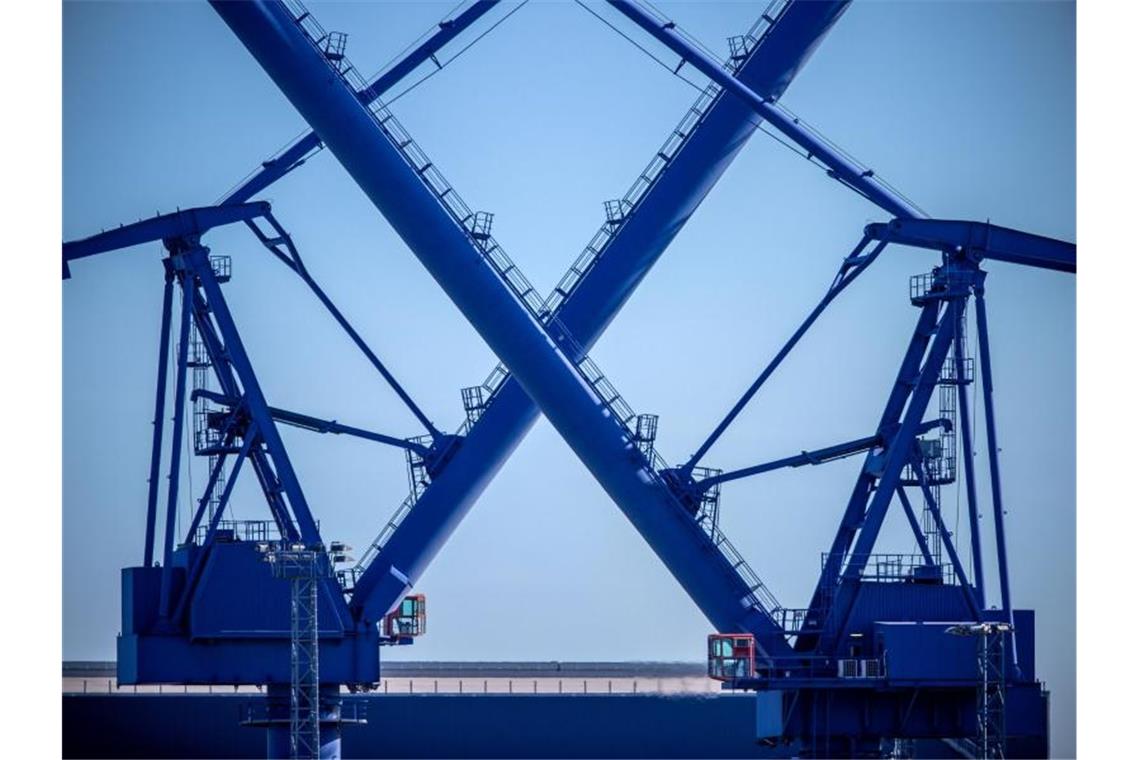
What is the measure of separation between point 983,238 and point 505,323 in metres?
9.57

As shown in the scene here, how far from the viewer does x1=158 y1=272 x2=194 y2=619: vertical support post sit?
51.3 m

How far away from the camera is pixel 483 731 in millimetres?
Result: 75312

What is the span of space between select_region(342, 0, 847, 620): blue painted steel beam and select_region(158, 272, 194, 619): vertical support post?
181 inches

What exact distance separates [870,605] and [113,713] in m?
33.6

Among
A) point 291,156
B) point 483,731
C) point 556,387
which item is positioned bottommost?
point 483,731

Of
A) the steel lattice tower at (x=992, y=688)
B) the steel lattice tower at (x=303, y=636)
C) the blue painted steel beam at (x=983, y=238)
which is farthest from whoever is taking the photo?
the steel lattice tower at (x=303, y=636)

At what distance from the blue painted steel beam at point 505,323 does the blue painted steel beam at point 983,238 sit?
6.95m

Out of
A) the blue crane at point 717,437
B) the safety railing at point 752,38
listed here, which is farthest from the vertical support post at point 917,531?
the safety railing at point 752,38

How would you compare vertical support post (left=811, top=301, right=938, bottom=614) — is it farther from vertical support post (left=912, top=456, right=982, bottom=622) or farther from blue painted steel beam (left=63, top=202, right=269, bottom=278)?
blue painted steel beam (left=63, top=202, right=269, bottom=278)

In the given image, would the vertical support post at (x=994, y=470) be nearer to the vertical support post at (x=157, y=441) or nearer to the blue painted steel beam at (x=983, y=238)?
the blue painted steel beam at (x=983, y=238)

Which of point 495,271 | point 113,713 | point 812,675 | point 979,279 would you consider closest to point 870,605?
point 812,675

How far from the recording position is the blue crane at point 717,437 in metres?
48.1

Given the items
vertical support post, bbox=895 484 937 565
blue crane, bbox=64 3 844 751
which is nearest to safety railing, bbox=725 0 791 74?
blue crane, bbox=64 3 844 751

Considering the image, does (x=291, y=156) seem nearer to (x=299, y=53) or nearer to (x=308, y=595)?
(x=299, y=53)
